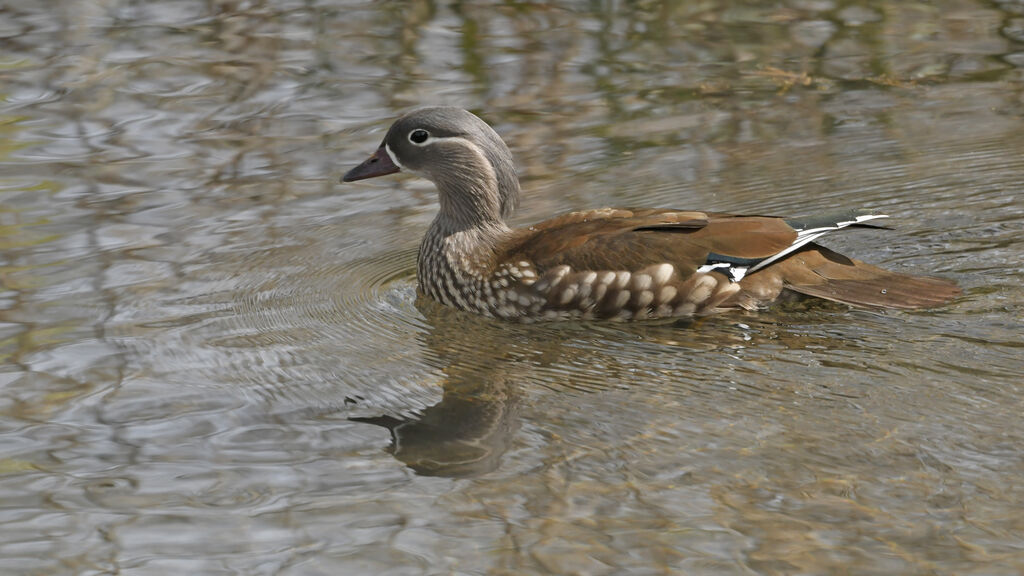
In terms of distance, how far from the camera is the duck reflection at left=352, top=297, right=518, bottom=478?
5.53 meters

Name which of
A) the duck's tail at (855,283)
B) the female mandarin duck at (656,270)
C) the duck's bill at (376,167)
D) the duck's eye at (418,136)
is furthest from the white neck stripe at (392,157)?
the duck's tail at (855,283)

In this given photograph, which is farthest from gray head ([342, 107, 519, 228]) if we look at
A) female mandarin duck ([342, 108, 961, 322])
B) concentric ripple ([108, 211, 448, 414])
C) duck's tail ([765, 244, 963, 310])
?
duck's tail ([765, 244, 963, 310])

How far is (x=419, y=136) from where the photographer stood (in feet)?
24.6

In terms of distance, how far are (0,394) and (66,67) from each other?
5.34 meters

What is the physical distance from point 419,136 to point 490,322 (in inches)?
44.2

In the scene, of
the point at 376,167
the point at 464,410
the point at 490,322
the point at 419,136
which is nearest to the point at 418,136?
the point at 419,136

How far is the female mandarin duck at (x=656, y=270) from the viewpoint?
6.78 meters

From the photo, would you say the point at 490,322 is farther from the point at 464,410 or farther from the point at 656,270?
the point at 464,410

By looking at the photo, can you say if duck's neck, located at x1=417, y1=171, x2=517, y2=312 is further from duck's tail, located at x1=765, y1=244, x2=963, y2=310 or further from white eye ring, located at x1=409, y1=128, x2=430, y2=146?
duck's tail, located at x1=765, y1=244, x2=963, y2=310

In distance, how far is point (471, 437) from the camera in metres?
5.73

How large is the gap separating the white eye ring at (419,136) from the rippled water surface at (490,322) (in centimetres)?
77

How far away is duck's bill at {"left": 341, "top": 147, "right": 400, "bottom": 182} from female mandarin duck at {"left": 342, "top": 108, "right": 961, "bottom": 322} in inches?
23.2

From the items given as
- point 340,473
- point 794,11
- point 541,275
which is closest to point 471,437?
point 340,473

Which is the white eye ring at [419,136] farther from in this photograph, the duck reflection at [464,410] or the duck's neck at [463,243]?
the duck reflection at [464,410]
